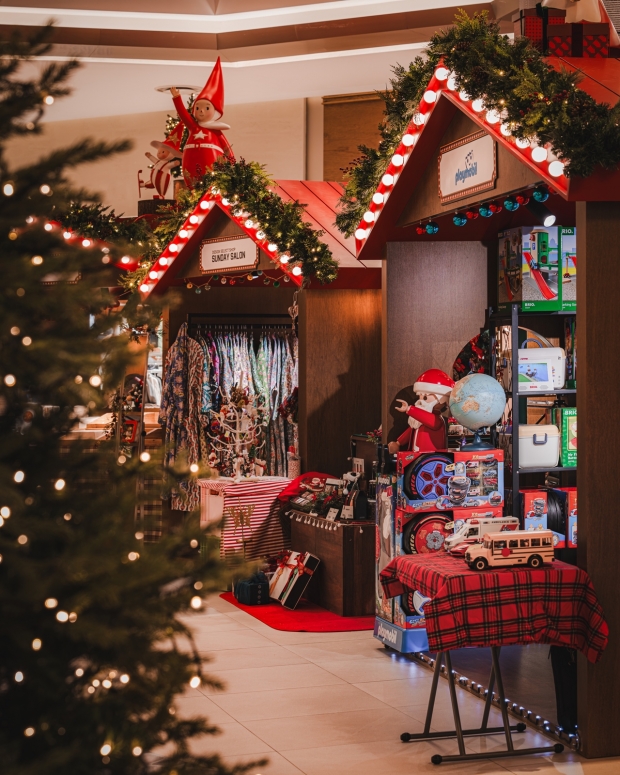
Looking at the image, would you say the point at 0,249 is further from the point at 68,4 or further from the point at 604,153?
the point at 68,4

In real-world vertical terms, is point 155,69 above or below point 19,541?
above

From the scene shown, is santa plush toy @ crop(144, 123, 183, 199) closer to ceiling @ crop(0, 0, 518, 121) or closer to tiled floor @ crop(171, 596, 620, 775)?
ceiling @ crop(0, 0, 518, 121)

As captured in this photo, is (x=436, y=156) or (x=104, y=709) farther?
(x=436, y=156)

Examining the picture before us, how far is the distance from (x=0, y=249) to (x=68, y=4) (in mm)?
8968

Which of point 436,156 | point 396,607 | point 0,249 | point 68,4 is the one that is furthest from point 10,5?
point 0,249

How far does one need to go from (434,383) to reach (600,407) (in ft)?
5.22

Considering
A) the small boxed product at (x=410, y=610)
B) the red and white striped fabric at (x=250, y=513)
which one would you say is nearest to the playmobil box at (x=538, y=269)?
the small boxed product at (x=410, y=610)

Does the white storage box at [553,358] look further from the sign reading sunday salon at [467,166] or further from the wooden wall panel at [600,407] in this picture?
the wooden wall panel at [600,407]

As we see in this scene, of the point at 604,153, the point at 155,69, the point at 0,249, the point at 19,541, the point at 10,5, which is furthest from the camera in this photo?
the point at 155,69

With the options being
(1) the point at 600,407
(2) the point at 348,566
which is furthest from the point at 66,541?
(2) the point at 348,566

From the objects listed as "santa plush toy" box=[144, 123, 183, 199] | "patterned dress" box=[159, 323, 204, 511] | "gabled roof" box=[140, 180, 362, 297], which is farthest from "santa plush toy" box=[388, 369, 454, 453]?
Result: "santa plush toy" box=[144, 123, 183, 199]

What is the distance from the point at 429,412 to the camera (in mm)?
5738

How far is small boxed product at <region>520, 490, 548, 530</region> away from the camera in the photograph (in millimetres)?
5613

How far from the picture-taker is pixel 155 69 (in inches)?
452
